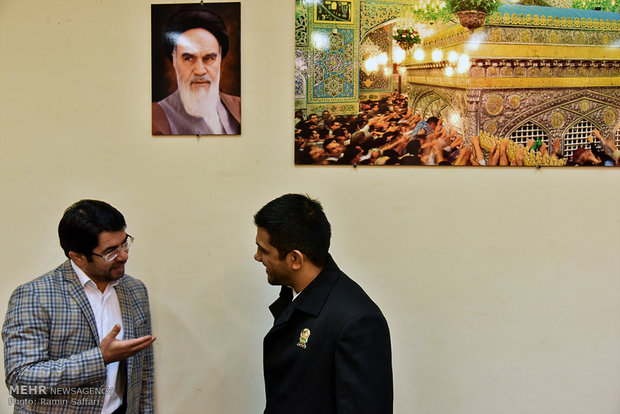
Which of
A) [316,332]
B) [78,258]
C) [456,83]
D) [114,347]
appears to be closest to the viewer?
[316,332]

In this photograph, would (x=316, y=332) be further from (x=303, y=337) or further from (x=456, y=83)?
(x=456, y=83)

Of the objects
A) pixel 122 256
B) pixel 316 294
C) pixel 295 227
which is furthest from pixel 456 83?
pixel 122 256

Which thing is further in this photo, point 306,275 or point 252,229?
point 252,229

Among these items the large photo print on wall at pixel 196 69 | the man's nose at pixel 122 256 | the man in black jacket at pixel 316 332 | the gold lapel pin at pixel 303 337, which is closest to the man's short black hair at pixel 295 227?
the man in black jacket at pixel 316 332

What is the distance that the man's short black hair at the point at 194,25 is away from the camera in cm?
241

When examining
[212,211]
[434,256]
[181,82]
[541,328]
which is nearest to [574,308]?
[541,328]

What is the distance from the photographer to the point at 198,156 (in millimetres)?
2453

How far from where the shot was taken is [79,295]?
188 cm

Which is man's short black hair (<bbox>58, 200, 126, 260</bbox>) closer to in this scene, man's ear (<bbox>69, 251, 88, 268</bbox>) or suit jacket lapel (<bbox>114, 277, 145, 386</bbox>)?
man's ear (<bbox>69, 251, 88, 268</bbox>)

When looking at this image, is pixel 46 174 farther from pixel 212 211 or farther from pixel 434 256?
pixel 434 256

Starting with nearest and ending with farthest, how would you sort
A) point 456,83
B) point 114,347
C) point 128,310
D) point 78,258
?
point 114,347 < point 78,258 < point 128,310 < point 456,83

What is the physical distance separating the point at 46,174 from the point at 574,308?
2.63 meters

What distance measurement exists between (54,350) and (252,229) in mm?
989

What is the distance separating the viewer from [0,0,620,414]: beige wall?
7.91 ft
